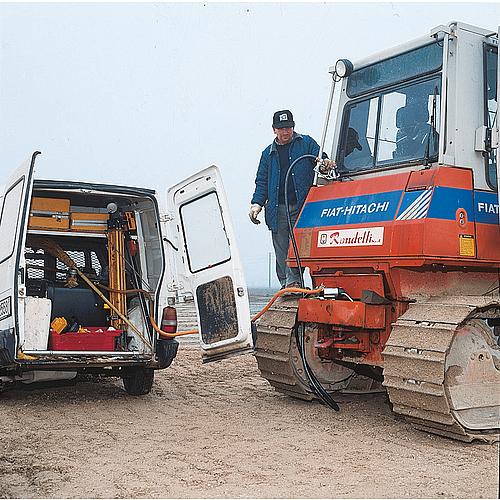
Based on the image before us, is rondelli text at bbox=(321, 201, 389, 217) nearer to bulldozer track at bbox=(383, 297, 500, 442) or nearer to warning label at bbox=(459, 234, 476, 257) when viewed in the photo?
warning label at bbox=(459, 234, 476, 257)

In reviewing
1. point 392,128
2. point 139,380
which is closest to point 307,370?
point 139,380

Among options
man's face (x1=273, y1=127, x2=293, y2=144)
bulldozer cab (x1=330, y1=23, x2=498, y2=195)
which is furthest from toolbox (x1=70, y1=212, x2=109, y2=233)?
bulldozer cab (x1=330, y1=23, x2=498, y2=195)

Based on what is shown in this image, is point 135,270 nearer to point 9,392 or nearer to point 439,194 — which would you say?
point 9,392

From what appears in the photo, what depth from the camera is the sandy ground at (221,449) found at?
458cm

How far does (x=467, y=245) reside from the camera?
5906 mm

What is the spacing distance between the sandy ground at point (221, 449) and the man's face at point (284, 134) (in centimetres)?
263

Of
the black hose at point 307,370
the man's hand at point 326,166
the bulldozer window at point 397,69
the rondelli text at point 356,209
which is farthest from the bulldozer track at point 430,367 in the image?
the bulldozer window at point 397,69

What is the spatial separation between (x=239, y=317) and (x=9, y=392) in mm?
2834

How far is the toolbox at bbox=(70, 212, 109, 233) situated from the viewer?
26.5ft

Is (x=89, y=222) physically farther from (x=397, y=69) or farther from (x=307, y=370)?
(x=397, y=69)

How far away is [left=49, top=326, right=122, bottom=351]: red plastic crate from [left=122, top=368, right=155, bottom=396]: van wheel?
1.05ft

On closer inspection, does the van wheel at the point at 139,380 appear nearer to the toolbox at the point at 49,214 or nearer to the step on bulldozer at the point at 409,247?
the step on bulldozer at the point at 409,247

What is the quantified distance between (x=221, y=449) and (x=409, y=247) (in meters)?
2.06

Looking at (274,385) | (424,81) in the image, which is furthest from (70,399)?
(424,81)
